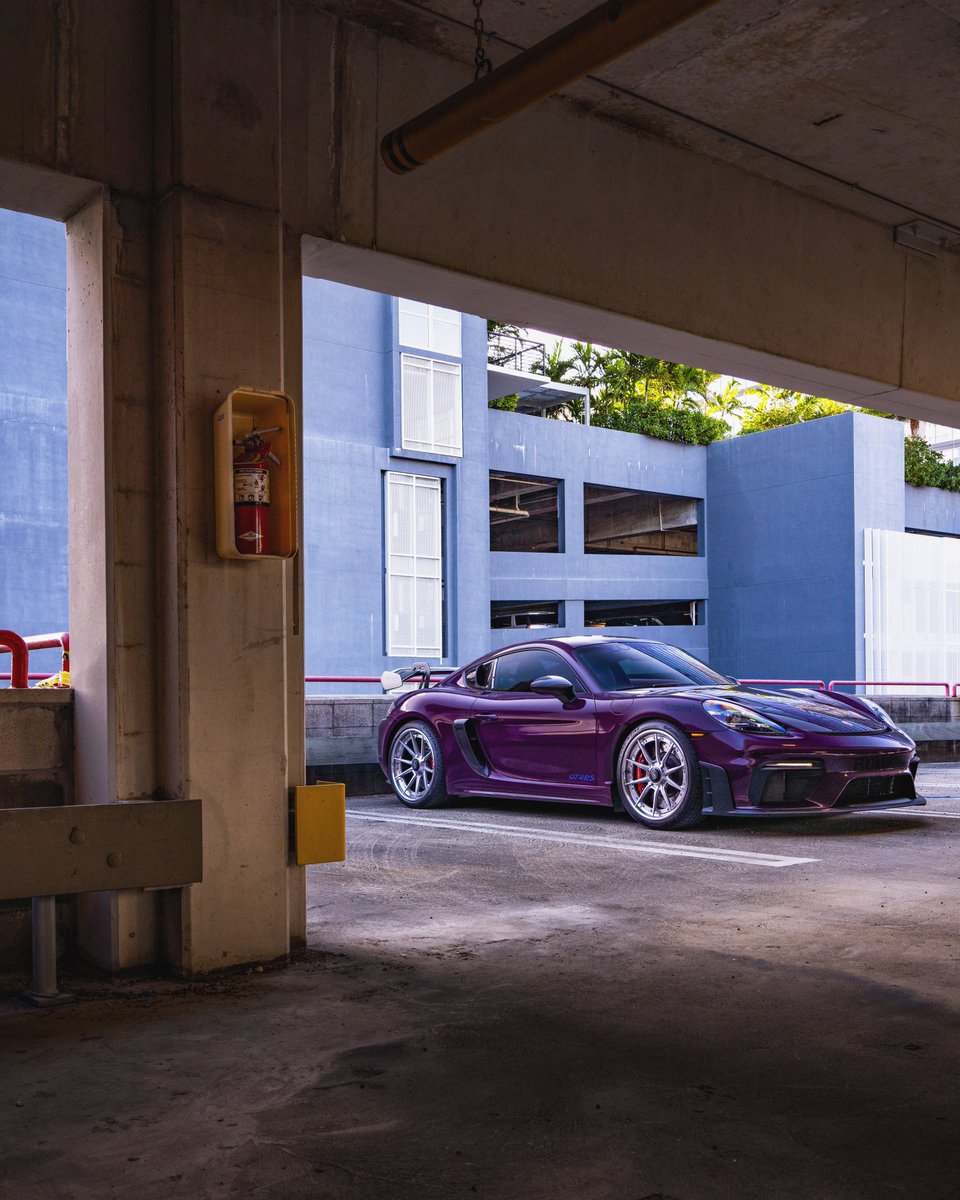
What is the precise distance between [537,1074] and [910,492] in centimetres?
3282

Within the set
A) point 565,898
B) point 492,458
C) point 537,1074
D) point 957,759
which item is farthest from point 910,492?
point 537,1074

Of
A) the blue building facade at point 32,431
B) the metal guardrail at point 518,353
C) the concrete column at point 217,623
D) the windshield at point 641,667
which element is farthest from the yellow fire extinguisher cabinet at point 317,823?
the metal guardrail at point 518,353

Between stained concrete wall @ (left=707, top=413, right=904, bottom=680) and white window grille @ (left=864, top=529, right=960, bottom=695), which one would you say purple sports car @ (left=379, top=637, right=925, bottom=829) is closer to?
stained concrete wall @ (left=707, top=413, right=904, bottom=680)

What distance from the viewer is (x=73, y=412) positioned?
16.4ft

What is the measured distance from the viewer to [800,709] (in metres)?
8.41

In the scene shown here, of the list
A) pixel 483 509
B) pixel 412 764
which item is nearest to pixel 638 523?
pixel 483 509

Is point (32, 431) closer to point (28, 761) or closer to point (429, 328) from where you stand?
point (429, 328)

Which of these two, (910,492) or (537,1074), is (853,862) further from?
(910,492)

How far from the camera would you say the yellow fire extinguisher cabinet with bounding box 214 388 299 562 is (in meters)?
4.60

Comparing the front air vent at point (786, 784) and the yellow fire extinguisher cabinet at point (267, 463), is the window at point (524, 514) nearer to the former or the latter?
the front air vent at point (786, 784)

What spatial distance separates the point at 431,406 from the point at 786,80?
1910 cm

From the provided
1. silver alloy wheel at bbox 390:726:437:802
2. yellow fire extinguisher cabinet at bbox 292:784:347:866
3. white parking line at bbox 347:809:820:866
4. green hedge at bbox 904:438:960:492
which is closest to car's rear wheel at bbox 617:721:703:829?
white parking line at bbox 347:809:820:866

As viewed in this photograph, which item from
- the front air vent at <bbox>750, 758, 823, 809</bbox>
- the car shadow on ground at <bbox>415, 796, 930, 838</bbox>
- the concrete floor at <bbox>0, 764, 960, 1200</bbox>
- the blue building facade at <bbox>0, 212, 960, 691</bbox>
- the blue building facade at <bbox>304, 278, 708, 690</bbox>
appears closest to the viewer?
the concrete floor at <bbox>0, 764, 960, 1200</bbox>

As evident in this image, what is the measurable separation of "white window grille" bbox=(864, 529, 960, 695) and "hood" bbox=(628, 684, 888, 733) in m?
22.6
